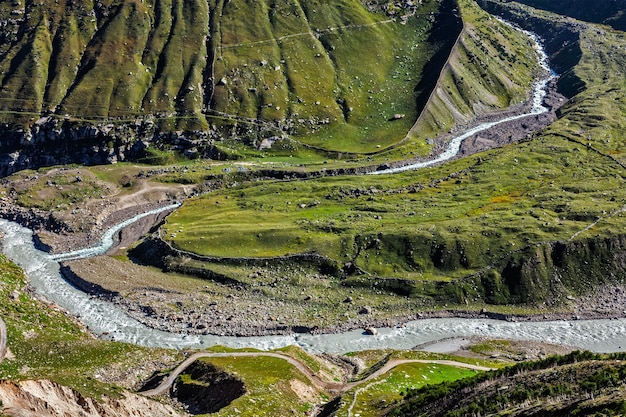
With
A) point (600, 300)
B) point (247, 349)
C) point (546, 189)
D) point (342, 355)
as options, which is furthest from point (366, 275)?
point (546, 189)

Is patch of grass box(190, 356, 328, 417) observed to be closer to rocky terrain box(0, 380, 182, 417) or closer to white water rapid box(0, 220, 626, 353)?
rocky terrain box(0, 380, 182, 417)

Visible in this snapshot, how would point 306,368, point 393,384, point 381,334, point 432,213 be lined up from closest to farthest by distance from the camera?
point 393,384, point 306,368, point 381,334, point 432,213

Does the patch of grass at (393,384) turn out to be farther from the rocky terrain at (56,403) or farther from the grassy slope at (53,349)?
the grassy slope at (53,349)

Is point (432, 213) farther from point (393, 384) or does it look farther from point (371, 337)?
point (393, 384)

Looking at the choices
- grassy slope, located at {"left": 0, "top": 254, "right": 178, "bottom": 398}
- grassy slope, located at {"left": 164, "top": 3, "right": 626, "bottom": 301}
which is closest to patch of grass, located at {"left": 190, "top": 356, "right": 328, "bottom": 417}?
grassy slope, located at {"left": 0, "top": 254, "right": 178, "bottom": 398}

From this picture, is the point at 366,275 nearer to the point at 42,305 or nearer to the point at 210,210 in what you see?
the point at 210,210

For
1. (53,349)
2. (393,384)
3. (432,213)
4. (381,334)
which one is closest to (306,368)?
(393,384)
